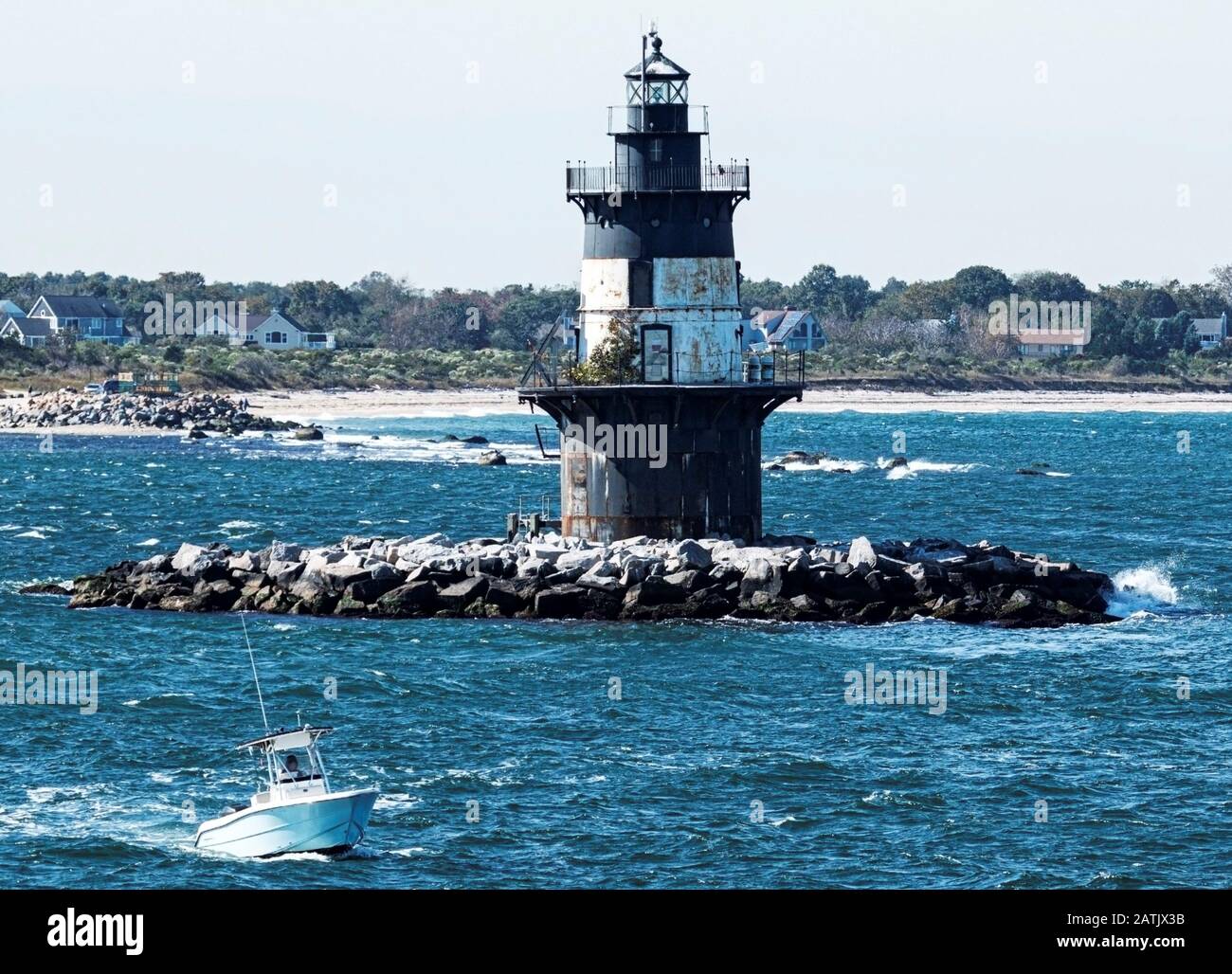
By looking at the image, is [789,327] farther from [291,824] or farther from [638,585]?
[291,824]

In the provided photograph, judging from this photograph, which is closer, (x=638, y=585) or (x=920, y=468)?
(x=638, y=585)

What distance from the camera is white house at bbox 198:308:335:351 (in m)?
186

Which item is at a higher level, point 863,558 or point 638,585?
point 863,558

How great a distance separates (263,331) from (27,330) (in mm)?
21856

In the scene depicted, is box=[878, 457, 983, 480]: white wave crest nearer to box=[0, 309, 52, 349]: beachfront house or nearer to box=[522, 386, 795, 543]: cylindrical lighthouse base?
box=[522, 386, 795, 543]: cylindrical lighthouse base

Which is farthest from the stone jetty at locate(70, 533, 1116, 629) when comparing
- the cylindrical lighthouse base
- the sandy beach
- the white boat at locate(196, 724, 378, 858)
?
the sandy beach

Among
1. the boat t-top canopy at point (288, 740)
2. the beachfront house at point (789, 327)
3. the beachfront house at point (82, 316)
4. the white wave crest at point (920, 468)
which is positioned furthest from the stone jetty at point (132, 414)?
the boat t-top canopy at point (288, 740)

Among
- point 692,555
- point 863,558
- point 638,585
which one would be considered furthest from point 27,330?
point 863,558

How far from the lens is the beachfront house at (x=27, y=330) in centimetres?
17125

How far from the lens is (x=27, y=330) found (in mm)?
173625

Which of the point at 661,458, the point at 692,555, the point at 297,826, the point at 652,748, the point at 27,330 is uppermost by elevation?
the point at 27,330

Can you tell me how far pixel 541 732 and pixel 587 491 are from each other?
1247cm

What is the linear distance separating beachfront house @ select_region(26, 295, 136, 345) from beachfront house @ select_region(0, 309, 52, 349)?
1215 mm
